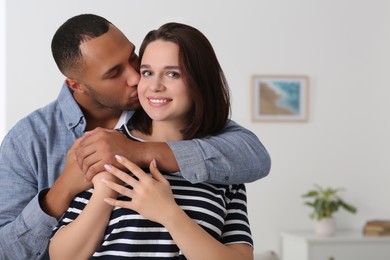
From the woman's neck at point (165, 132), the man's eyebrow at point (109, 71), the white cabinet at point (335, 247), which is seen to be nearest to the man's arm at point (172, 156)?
the woman's neck at point (165, 132)

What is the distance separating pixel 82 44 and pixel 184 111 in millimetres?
546

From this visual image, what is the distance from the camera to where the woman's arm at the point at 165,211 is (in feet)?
5.49

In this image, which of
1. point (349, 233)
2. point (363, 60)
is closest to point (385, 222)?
point (349, 233)

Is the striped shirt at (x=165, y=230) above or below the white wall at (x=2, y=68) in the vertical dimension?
below

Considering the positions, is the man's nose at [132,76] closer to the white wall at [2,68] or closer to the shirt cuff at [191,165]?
the shirt cuff at [191,165]

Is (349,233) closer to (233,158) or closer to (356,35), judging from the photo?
(356,35)

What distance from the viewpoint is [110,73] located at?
85.0 inches

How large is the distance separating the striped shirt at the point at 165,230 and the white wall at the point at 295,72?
3901 mm

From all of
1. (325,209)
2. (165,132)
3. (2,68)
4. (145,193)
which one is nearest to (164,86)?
(165,132)

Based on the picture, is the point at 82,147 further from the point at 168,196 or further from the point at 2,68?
the point at 2,68

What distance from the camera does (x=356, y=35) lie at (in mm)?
6211

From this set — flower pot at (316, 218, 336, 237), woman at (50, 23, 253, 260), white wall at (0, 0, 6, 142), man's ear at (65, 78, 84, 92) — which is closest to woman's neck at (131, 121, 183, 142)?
woman at (50, 23, 253, 260)

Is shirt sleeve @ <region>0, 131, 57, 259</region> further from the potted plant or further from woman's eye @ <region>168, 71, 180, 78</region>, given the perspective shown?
the potted plant

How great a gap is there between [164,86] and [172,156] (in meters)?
0.17
